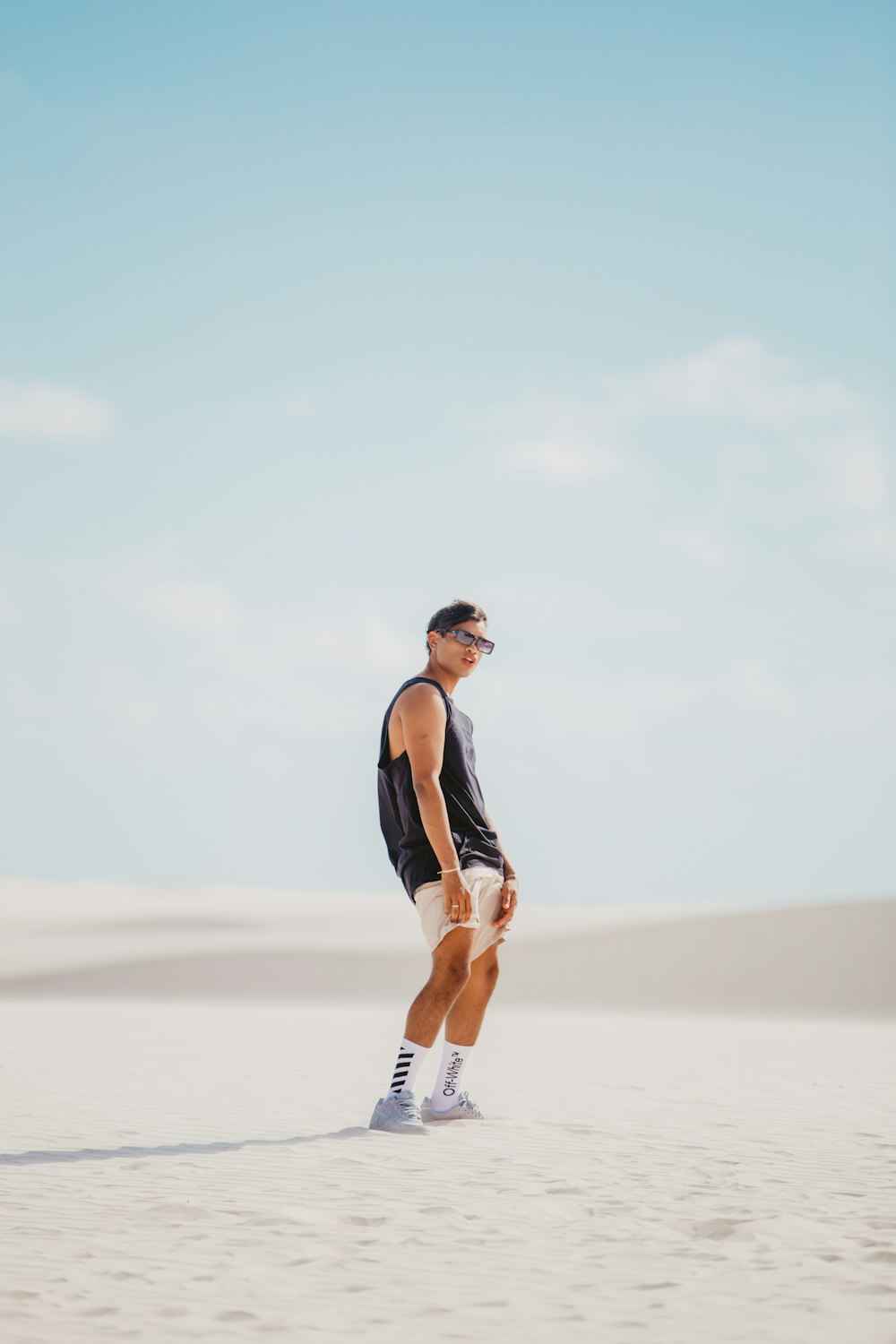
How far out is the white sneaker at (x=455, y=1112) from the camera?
18.5 feet

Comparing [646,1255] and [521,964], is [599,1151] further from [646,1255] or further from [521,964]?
[521,964]

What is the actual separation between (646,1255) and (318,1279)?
87cm

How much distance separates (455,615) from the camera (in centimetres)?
586

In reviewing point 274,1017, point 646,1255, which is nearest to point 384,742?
point 646,1255

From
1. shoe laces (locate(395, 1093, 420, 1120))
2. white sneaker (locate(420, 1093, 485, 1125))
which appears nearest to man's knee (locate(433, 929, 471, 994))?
shoe laces (locate(395, 1093, 420, 1120))

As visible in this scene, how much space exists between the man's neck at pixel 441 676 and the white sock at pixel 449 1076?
4.83 feet

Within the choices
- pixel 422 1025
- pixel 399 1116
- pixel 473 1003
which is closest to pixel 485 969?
pixel 473 1003

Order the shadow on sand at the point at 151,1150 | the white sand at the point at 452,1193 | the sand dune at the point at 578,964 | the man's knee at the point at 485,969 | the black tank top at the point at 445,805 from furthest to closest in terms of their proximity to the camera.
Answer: the sand dune at the point at 578,964, the man's knee at the point at 485,969, the black tank top at the point at 445,805, the shadow on sand at the point at 151,1150, the white sand at the point at 452,1193

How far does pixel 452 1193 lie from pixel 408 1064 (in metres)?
1.07

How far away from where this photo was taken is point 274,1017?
13141 mm

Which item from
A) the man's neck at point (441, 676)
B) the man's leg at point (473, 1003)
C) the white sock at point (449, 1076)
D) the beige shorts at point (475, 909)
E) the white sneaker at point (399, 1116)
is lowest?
the white sneaker at point (399, 1116)

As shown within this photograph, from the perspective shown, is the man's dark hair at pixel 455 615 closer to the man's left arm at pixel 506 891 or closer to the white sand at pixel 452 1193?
the man's left arm at pixel 506 891

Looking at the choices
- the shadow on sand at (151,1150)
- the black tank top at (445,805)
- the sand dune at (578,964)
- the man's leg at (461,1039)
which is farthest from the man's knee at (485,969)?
the sand dune at (578,964)

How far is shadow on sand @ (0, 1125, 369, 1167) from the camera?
4.93 metres
